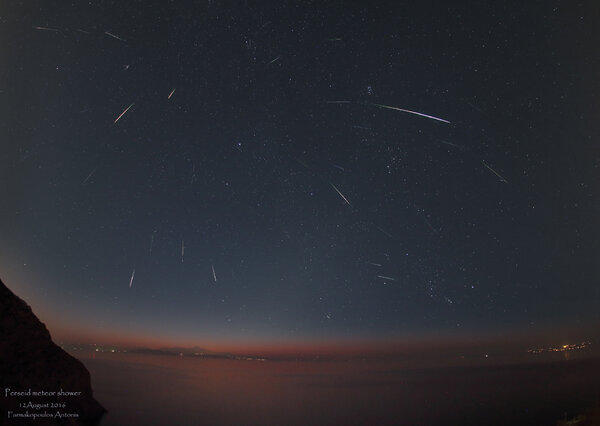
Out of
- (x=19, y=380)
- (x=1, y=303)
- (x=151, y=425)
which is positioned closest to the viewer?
(x=19, y=380)

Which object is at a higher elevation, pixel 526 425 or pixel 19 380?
pixel 19 380

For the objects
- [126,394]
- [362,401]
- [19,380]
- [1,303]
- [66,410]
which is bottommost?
[362,401]

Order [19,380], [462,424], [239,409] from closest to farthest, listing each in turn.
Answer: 1. [19,380]
2. [462,424]
3. [239,409]

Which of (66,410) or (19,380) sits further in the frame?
(66,410)

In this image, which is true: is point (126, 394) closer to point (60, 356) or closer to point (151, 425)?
point (151, 425)

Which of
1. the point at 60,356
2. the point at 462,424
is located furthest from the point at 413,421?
the point at 60,356

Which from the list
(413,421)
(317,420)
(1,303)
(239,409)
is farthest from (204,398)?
(1,303)
